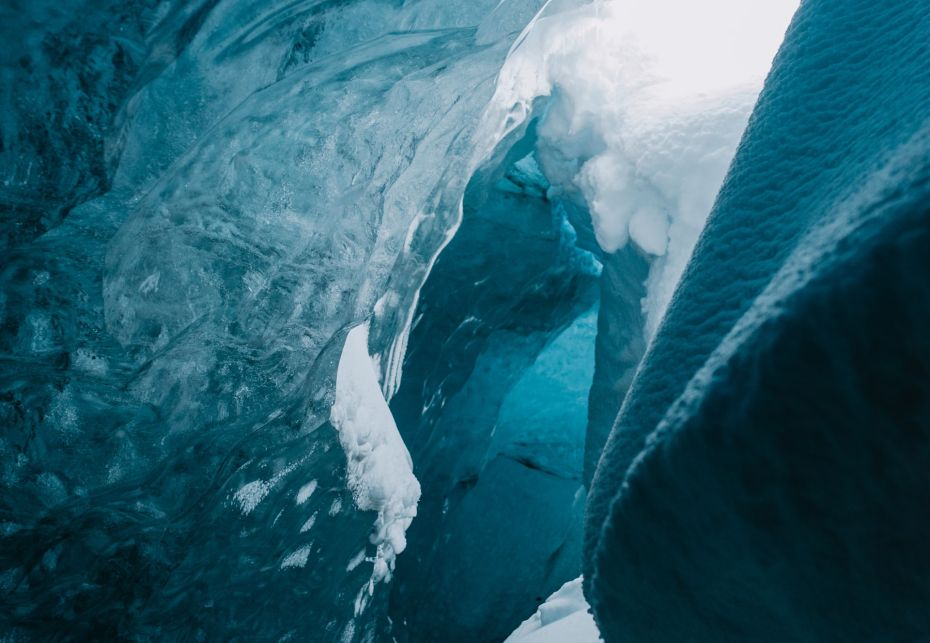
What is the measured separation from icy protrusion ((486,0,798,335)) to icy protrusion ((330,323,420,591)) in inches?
33.7

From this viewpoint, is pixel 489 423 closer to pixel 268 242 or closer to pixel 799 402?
pixel 268 242

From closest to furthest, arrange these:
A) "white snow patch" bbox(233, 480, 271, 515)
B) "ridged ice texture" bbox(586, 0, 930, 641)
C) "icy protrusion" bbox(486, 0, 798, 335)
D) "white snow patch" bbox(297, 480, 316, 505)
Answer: "ridged ice texture" bbox(586, 0, 930, 641), "icy protrusion" bbox(486, 0, 798, 335), "white snow patch" bbox(233, 480, 271, 515), "white snow patch" bbox(297, 480, 316, 505)

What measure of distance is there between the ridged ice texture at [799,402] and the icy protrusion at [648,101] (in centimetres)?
77

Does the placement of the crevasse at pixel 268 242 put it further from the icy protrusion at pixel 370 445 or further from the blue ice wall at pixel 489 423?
the blue ice wall at pixel 489 423

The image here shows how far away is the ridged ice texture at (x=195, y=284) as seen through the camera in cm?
126

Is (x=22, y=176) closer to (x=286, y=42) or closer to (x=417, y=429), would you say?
(x=286, y=42)

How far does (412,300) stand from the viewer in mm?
2090

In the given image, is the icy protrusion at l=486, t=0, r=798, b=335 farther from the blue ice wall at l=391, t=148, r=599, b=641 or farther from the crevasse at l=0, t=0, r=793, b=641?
the blue ice wall at l=391, t=148, r=599, b=641

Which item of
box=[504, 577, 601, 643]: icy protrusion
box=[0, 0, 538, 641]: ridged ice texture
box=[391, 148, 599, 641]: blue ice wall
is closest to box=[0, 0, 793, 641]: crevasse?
box=[0, 0, 538, 641]: ridged ice texture

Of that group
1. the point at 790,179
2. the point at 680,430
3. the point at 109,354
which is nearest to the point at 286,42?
the point at 109,354

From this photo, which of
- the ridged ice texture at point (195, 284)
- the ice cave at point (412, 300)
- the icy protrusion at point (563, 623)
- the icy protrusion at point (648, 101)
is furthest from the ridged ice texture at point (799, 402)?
the ridged ice texture at point (195, 284)

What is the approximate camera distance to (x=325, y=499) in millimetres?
1834

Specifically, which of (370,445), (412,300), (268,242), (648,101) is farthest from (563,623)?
(648,101)

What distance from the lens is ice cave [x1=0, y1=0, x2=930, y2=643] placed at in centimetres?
44
